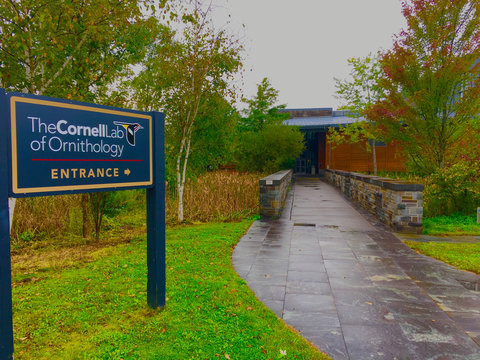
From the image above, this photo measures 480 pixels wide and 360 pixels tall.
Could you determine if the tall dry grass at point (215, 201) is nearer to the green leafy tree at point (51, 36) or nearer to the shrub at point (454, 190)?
the green leafy tree at point (51, 36)

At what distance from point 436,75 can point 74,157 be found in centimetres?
1019

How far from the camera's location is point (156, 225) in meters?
3.50

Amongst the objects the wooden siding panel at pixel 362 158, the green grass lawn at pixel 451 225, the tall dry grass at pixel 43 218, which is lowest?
the green grass lawn at pixel 451 225

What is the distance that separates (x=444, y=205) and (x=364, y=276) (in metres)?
6.28

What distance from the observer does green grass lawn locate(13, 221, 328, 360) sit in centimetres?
284

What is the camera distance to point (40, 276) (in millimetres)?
4809

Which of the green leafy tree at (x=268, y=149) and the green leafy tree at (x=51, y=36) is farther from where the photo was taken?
the green leafy tree at (x=268, y=149)

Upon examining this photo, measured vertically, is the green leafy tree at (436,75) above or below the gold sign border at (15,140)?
above

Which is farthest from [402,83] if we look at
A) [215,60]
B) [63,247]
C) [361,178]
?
[63,247]

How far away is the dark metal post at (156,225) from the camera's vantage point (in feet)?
11.5

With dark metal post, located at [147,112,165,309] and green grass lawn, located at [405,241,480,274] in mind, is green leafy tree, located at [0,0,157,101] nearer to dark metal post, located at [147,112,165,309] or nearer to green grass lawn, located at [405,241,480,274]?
dark metal post, located at [147,112,165,309]

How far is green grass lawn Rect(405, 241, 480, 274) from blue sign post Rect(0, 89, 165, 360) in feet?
16.1

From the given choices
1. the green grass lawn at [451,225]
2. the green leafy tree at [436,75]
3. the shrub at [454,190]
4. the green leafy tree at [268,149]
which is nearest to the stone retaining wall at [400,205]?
the green grass lawn at [451,225]

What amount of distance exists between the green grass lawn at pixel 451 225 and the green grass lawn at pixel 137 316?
5585 millimetres
